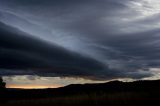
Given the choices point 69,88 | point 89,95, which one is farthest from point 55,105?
point 69,88

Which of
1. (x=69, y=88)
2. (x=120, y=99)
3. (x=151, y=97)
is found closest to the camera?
(x=151, y=97)

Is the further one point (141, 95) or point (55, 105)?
point (55, 105)

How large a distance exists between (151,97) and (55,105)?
9.57m

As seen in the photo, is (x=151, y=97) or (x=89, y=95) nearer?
(x=151, y=97)

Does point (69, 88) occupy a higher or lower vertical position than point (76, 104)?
higher

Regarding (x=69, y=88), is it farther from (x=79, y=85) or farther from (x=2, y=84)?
(x=2, y=84)

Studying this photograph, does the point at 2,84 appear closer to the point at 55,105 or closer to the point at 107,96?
the point at 55,105

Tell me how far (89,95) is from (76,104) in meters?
Result: 2.73

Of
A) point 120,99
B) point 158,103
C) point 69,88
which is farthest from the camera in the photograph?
point 69,88

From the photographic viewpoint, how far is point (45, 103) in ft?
105

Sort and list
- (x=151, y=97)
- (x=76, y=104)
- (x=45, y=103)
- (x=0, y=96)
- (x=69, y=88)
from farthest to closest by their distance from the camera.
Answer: (x=69, y=88) < (x=0, y=96) < (x=45, y=103) < (x=76, y=104) < (x=151, y=97)

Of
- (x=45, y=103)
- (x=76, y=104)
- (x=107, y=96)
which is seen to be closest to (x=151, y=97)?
A: (x=107, y=96)

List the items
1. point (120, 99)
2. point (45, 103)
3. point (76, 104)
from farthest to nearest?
point (45, 103) < point (76, 104) < point (120, 99)

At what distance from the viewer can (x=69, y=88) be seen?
106 metres
